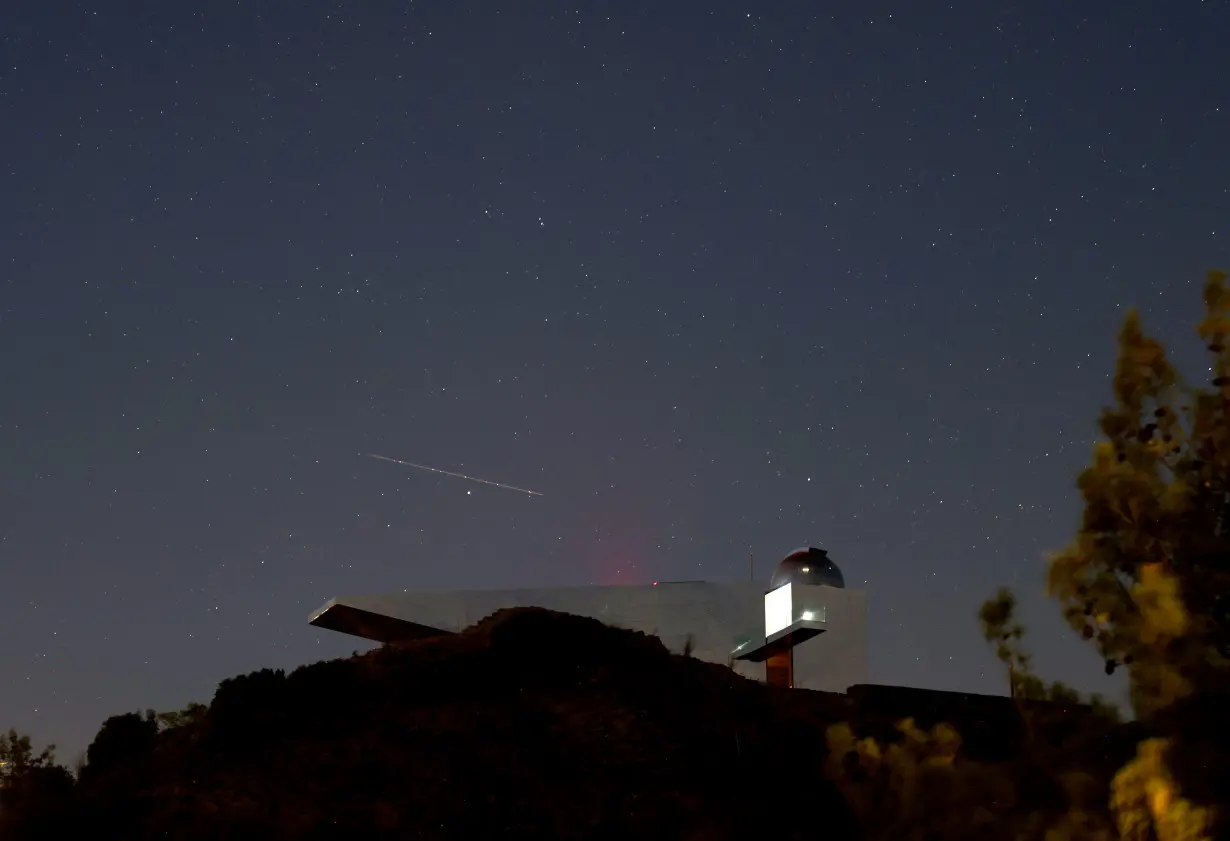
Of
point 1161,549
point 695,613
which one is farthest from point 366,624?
point 1161,549

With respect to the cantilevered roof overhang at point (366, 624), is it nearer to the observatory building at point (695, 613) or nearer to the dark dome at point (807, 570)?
the observatory building at point (695, 613)

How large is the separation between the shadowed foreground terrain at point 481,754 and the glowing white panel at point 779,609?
6323 millimetres

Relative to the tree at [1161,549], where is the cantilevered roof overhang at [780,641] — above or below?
above

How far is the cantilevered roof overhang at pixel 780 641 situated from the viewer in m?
27.1

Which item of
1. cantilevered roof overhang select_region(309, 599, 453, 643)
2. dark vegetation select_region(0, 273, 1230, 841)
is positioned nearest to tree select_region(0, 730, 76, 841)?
dark vegetation select_region(0, 273, 1230, 841)

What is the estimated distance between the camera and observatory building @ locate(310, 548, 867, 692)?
3094 centimetres

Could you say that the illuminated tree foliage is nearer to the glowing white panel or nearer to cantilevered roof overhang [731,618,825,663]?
cantilevered roof overhang [731,618,825,663]

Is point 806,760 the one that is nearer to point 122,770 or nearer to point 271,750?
point 271,750

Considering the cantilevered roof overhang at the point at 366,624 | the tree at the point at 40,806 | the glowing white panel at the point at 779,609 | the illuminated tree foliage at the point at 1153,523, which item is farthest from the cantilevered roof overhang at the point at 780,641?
the illuminated tree foliage at the point at 1153,523

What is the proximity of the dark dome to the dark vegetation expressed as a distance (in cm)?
799

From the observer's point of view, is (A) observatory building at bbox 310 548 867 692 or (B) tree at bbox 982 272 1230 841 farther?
(A) observatory building at bbox 310 548 867 692

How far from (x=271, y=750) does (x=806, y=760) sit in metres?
8.28

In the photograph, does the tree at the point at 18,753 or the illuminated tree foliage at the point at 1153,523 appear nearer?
the illuminated tree foliage at the point at 1153,523

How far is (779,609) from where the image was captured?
2959cm
